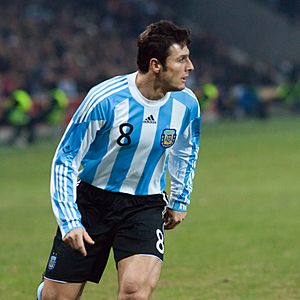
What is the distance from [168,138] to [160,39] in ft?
2.31

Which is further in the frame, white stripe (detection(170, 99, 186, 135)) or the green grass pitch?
the green grass pitch

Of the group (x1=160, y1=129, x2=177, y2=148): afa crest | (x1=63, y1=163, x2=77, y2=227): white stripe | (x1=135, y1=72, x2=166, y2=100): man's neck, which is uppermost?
(x1=135, y1=72, x2=166, y2=100): man's neck

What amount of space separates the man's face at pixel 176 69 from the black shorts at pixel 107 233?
81 cm

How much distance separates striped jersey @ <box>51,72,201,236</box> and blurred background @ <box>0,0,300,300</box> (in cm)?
257

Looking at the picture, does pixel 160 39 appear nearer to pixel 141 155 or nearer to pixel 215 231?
pixel 141 155

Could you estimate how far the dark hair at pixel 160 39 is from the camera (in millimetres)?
6512

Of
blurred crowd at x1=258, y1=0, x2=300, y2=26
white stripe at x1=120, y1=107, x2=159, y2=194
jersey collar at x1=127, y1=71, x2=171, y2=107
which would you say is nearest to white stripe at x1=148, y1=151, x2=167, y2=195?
white stripe at x1=120, y1=107, x2=159, y2=194

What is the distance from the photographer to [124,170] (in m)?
6.82

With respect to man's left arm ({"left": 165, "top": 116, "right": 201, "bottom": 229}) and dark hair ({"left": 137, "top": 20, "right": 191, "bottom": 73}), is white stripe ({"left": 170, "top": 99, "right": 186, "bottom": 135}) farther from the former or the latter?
dark hair ({"left": 137, "top": 20, "right": 191, "bottom": 73})

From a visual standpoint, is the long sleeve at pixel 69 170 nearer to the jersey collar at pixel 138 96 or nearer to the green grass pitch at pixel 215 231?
the jersey collar at pixel 138 96

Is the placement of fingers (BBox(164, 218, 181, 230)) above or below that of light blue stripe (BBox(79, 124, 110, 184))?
below

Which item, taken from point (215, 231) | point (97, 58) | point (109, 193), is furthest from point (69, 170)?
point (97, 58)

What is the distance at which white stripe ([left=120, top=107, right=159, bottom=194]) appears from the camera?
6.74 m

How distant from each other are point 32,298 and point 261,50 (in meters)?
35.7
